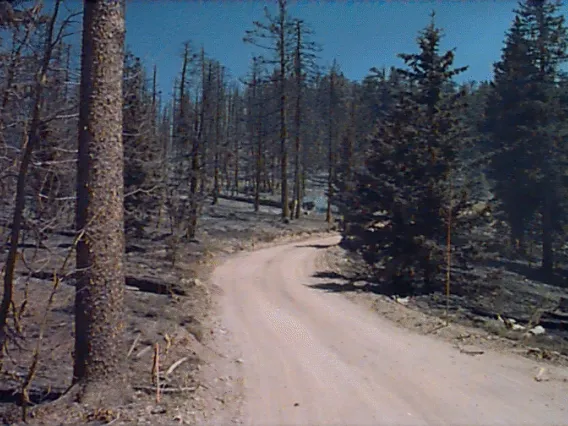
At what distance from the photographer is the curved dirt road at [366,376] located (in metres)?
5.93

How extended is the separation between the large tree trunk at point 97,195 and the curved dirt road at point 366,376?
1697 mm

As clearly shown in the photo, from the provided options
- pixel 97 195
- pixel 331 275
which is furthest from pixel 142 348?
pixel 331 275

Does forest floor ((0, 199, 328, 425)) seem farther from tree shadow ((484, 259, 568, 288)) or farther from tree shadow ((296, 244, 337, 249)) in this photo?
tree shadow ((484, 259, 568, 288))

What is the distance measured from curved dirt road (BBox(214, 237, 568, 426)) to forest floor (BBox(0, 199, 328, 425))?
1.76ft

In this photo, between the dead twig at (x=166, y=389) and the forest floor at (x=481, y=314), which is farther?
the forest floor at (x=481, y=314)

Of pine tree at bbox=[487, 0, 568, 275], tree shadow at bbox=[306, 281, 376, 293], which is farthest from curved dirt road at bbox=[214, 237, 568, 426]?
pine tree at bbox=[487, 0, 568, 275]

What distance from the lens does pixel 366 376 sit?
723 centimetres

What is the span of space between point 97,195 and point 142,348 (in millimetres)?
3178

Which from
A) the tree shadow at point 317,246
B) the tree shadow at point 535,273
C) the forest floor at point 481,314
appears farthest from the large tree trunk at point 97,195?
the tree shadow at point 317,246

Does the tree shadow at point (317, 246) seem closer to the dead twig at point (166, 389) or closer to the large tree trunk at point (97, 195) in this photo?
the dead twig at point (166, 389)

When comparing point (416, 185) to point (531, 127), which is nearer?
point (416, 185)

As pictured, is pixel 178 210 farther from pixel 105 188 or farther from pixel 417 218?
pixel 105 188

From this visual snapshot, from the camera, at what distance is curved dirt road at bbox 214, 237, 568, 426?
593 centimetres

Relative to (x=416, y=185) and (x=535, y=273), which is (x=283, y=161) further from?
(x=416, y=185)
